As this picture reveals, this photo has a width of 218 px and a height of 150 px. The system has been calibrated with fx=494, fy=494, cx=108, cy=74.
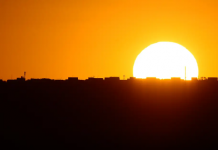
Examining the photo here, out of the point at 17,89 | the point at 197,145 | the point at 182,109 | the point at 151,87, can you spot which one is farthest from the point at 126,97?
the point at 17,89

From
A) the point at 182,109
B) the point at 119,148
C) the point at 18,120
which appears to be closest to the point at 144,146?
the point at 119,148

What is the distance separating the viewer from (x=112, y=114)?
54.1m

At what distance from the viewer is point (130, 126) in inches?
2073

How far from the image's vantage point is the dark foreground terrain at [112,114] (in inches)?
2005

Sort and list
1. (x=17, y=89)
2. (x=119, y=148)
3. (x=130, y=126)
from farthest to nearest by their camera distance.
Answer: (x=17, y=89) < (x=130, y=126) < (x=119, y=148)

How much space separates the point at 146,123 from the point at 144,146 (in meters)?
3.87

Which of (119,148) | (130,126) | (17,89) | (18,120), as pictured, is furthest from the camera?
(17,89)

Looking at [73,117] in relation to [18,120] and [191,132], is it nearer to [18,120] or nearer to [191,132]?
[18,120]

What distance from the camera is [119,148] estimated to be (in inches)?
1932

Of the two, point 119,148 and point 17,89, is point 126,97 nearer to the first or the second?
point 119,148

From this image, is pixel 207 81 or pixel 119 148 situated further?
pixel 207 81

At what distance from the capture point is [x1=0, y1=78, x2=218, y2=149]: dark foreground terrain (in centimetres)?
5094

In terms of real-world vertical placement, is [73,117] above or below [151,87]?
below

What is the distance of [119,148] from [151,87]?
9.35 m
